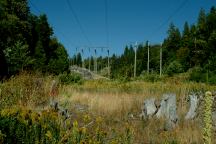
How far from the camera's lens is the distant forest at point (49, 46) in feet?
105

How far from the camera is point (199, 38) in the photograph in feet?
233

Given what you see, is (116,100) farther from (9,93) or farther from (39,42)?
(39,42)

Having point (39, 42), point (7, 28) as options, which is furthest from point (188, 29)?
point (7, 28)

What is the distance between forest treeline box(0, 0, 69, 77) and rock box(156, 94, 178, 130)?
5722mm

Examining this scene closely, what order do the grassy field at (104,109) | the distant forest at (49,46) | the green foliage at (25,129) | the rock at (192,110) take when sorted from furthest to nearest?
the distant forest at (49,46) → the rock at (192,110) → the grassy field at (104,109) → the green foliage at (25,129)

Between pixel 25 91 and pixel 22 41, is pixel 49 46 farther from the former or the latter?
pixel 25 91

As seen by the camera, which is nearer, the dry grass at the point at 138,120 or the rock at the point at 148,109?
the dry grass at the point at 138,120

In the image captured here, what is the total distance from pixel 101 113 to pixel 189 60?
63656 millimetres

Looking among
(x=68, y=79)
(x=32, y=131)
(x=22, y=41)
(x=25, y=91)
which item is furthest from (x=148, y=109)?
(x=22, y=41)

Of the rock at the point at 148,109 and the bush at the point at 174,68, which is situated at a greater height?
the bush at the point at 174,68

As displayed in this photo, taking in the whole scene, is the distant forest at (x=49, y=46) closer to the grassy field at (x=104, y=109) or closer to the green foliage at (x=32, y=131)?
the grassy field at (x=104, y=109)

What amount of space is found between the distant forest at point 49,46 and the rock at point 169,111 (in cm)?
839

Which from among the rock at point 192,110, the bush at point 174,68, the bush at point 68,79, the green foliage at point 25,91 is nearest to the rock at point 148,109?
the rock at point 192,110

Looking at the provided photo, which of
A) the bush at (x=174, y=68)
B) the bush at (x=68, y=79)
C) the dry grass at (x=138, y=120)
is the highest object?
the bush at (x=174, y=68)
